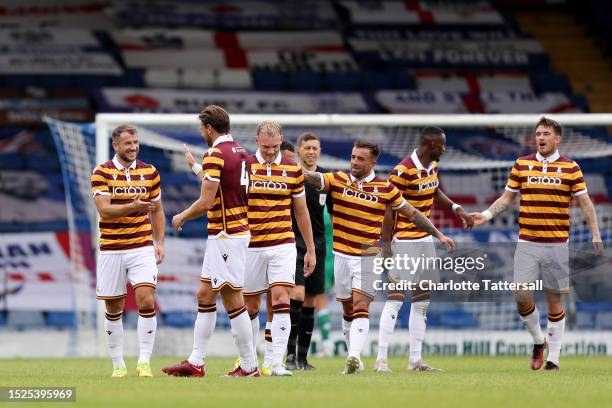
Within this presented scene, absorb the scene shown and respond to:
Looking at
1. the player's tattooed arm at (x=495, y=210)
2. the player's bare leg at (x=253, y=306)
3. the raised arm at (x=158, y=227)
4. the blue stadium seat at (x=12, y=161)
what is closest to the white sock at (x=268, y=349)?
the player's bare leg at (x=253, y=306)

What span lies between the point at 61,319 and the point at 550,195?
8310 mm

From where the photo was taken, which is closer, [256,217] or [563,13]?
[256,217]

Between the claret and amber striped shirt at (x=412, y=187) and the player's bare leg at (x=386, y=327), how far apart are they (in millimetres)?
543

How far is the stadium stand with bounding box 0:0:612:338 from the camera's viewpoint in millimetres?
21875

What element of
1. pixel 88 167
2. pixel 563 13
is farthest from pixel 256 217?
pixel 563 13

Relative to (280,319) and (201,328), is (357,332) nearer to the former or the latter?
(280,319)

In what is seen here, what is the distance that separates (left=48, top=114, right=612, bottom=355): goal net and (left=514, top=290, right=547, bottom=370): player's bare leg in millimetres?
3562

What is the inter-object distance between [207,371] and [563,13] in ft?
59.8

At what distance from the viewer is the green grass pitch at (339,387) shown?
7629 mm

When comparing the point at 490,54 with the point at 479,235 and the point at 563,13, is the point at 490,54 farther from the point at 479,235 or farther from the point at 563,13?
the point at 479,235

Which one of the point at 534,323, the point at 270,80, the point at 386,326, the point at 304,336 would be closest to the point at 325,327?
the point at 304,336

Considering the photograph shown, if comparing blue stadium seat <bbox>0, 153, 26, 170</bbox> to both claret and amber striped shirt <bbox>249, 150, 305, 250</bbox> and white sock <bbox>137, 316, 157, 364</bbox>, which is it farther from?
claret and amber striped shirt <bbox>249, 150, 305, 250</bbox>

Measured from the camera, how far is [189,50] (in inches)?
934

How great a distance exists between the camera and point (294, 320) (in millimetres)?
11484
